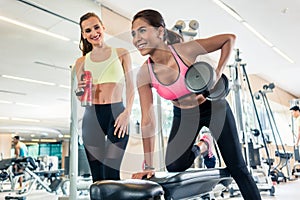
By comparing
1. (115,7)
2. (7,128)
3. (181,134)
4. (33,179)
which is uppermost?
(115,7)

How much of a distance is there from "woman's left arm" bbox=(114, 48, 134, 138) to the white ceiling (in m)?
1.91

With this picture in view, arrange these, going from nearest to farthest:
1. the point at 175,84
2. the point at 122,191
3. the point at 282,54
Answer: the point at 122,191
the point at 175,84
the point at 282,54

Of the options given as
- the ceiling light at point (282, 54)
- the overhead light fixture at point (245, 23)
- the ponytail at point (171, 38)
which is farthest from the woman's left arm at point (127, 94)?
the ceiling light at point (282, 54)

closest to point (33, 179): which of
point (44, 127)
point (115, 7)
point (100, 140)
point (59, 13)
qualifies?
point (44, 127)

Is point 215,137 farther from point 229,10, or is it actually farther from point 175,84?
point 229,10

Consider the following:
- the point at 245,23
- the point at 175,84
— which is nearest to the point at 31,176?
the point at 175,84

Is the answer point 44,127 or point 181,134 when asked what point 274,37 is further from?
point 181,134

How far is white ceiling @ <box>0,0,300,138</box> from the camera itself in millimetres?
3223

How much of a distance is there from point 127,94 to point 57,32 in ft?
7.02

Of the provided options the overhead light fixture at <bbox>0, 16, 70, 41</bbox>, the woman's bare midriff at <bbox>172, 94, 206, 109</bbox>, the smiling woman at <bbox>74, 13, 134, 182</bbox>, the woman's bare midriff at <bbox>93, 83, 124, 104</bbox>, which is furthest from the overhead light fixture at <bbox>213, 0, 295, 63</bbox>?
the woman's bare midriff at <bbox>172, 94, 206, 109</bbox>

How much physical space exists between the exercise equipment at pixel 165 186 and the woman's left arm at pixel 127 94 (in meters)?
0.39

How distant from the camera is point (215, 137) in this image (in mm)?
1396

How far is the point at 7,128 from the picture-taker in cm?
352

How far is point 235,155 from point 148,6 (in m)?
3.05
